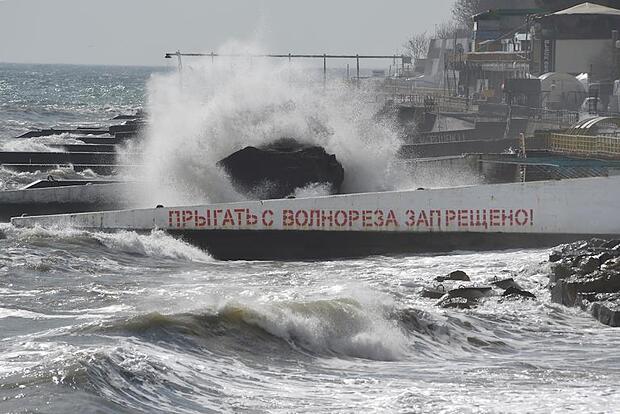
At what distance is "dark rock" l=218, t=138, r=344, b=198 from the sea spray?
0.36 meters

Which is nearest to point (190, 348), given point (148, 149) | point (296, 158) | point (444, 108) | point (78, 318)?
point (78, 318)

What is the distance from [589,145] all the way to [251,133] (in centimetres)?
789

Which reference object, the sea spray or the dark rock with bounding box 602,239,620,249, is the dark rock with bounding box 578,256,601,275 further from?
the sea spray

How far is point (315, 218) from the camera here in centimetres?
2291

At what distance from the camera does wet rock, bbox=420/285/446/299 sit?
18.7 metres

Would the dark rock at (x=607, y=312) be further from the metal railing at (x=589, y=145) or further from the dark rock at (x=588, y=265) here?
the metal railing at (x=589, y=145)

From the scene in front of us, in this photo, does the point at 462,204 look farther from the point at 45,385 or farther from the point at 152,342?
the point at 45,385

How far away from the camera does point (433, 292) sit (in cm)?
1875

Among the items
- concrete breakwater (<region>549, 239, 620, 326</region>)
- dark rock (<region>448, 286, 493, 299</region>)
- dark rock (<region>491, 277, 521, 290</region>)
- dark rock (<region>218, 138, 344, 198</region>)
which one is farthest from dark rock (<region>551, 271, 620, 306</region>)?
dark rock (<region>218, 138, 344, 198</region>)

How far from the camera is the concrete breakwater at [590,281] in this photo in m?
17.5

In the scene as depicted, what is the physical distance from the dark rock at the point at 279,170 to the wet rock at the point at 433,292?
22.8ft

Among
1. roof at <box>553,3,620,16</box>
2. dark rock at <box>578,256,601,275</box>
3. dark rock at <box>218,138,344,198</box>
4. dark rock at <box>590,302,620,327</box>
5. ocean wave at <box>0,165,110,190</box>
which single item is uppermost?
roof at <box>553,3,620,16</box>

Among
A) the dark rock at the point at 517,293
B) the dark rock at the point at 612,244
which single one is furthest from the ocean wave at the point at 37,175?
the dark rock at the point at 517,293

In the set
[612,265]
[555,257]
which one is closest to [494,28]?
[555,257]
